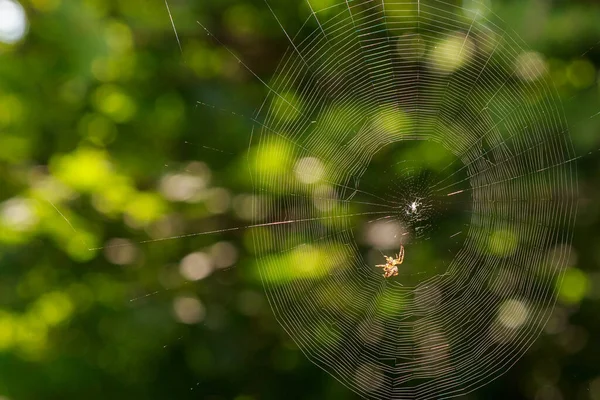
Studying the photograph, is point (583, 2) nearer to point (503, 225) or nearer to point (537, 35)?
point (537, 35)

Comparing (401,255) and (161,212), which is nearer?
(161,212)

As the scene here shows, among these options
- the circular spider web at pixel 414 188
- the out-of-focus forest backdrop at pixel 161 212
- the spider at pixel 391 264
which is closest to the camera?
the out-of-focus forest backdrop at pixel 161 212

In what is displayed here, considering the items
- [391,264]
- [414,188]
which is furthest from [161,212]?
[414,188]

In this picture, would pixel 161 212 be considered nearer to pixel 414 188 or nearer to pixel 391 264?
pixel 391 264

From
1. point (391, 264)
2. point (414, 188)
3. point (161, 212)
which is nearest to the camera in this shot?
point (161, 212)

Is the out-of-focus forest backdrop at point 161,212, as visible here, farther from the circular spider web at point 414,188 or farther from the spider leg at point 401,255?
the spider leg at point 401,255

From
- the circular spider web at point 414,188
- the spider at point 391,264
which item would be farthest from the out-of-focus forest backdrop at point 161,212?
the spider at point 391,264

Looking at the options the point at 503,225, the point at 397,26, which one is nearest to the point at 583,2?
the point at 397,26

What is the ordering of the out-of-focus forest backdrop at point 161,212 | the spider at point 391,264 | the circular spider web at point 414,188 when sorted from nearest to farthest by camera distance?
the out-of-focus forest backdrop at point 161,212, the circular spider web at point 414,188, the spider at point 391,264
